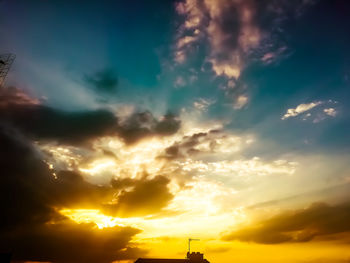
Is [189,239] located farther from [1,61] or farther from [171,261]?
[1,61]

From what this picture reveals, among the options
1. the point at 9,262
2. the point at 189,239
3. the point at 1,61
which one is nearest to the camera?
the point at 1,61

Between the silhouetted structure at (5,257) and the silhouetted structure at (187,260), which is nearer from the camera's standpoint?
the silhouetted structure at (5,257)

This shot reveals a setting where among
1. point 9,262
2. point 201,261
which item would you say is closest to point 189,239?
point 201,261

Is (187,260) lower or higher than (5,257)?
higher

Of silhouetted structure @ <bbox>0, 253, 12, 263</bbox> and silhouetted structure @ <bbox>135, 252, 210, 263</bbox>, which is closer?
silhouetted structure @ <bbox>0, 253, 12, 263</bbox>

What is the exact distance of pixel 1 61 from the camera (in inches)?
2053

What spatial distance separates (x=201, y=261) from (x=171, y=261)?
917cm

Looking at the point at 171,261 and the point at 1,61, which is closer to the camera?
the point at 1,61

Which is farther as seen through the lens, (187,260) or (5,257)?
(187,260)

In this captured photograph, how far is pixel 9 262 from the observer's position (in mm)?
67812

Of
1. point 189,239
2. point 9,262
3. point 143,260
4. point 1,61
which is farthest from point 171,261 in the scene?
point 1,61

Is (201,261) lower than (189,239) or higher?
lower

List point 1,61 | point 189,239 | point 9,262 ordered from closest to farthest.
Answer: point 1,61 → point 9,262 → point 189,239

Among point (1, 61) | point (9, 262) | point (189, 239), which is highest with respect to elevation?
point (1, 61)
